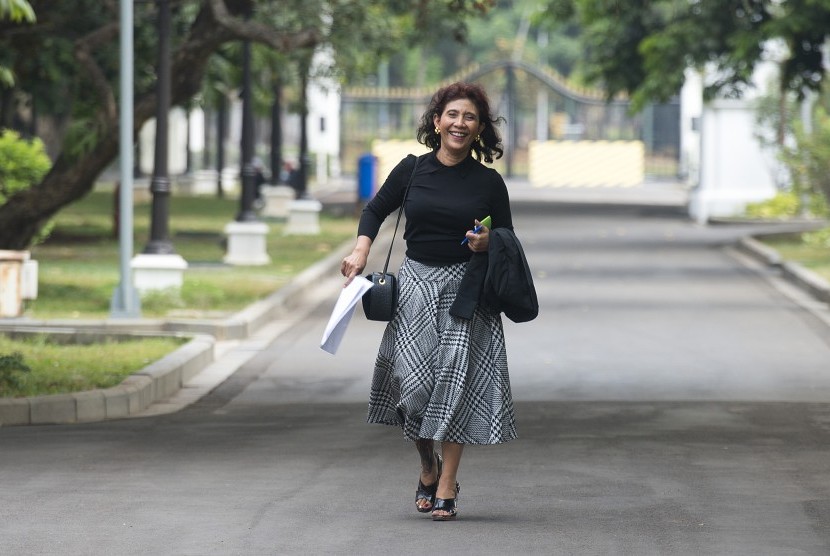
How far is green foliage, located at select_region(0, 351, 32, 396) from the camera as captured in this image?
40.0ft

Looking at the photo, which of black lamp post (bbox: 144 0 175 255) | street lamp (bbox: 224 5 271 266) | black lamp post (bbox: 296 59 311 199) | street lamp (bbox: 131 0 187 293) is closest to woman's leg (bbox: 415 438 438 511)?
street lamp (bbox: 131 0 187 293)

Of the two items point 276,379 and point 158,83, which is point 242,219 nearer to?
point 158,83

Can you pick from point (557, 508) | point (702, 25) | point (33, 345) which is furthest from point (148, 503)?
point (702, 25)

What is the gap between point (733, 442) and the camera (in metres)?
10.7

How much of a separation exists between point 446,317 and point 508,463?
81.3 inches

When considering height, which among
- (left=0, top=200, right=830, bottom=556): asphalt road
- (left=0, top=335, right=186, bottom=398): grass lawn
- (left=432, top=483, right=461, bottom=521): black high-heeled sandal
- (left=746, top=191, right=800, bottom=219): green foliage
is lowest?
(left=0, top=200, right=830, bottom=556): asphalt road

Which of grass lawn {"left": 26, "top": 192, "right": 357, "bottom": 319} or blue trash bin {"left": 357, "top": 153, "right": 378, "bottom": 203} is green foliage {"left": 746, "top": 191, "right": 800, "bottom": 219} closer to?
blue trash bin {"left": 357, "top": 153, "right": 378, "bottom": 203}

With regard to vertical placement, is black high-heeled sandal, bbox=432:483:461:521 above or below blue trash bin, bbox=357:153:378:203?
below

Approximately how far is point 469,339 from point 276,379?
6363 mm

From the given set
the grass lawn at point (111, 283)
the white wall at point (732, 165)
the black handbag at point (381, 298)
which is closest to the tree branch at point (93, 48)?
the grass lawn at point (111, 283)

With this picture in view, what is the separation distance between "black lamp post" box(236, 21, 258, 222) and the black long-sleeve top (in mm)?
17095

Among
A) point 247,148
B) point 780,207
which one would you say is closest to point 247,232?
point 247,148

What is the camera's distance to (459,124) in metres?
8.02

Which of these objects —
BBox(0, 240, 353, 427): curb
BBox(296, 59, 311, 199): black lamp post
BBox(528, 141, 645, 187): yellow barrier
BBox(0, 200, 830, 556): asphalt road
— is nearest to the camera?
BBox(0, 200, 830, 556): asphalt road
